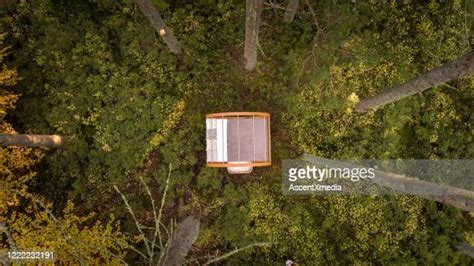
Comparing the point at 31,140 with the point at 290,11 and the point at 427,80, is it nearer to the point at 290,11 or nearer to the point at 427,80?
the point at 290,11

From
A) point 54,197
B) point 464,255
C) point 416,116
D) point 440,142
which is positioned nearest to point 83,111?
point 54,197

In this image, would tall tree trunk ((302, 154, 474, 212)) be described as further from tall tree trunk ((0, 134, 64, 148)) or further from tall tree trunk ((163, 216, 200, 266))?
tall tree trunk ((0, 134, 64, 148))

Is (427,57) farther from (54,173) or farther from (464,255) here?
(54,173)

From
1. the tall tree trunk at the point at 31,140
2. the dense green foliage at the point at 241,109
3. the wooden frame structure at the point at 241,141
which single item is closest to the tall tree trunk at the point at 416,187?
the dense green foliage at the point at 241,109

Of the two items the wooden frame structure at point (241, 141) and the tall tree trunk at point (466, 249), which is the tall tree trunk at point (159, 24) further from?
the tall tree trunk at point (466, 249)

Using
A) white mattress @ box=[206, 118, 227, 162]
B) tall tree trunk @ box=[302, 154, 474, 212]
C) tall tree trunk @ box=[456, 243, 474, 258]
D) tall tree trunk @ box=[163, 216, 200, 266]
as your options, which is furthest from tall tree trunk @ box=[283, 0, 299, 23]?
tall tree trunk @ box=[456, 243, 474, 258]
